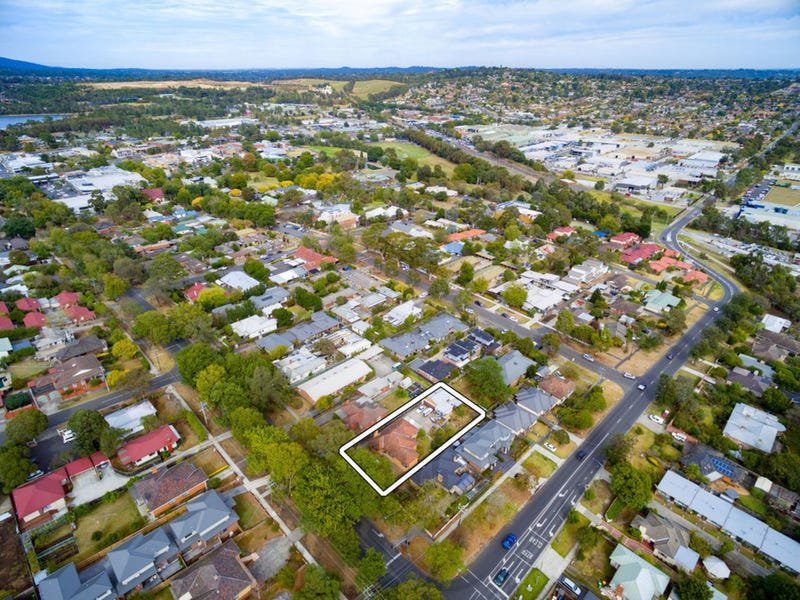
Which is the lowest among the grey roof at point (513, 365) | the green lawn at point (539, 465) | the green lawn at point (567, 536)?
the green lawn at point (567, 536)

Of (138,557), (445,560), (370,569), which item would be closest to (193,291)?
(138,557)

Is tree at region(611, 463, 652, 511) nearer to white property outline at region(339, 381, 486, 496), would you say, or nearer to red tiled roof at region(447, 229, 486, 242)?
white property outline at region(339, 381, 486, 496)

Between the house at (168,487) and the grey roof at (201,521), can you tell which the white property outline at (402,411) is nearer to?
the grey roof at (201,521)

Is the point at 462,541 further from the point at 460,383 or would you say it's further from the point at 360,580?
the point at 460,383

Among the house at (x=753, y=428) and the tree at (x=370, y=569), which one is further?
the house at (x=753, y=428)

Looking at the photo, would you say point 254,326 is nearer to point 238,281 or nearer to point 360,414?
point 238,281

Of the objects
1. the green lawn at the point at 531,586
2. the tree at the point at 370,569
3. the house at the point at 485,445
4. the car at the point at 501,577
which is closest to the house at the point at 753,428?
the house at the point at 485,445
